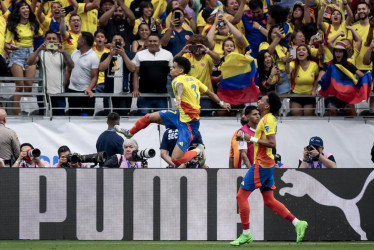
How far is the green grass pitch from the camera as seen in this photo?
472 inches

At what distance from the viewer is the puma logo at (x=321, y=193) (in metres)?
13.4

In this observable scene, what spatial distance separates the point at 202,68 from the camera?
16.7 meters

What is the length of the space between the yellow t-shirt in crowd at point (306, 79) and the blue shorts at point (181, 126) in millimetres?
3533

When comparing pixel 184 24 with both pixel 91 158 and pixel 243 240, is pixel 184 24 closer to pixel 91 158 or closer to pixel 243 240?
pixel 91 158

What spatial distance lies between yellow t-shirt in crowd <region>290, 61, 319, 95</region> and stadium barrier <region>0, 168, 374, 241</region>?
4.06 m

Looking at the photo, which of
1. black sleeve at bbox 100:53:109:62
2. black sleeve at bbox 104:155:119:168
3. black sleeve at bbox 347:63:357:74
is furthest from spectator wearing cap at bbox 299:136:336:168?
black sleeve at bbox 100:53:109:62

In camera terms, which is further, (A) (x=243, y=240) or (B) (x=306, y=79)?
(B) (x=306, y=79)

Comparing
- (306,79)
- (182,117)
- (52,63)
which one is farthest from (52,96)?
(306,79)

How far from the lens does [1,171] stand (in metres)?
13.2

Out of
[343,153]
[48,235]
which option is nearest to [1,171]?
[48,235]

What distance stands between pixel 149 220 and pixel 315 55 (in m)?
6.30

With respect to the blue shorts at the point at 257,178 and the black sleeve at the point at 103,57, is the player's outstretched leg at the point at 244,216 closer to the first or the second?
the blue shorts at the point at 257,178

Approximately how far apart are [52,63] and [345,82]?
18.7ft

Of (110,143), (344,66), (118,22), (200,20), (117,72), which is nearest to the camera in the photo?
(110,143)
